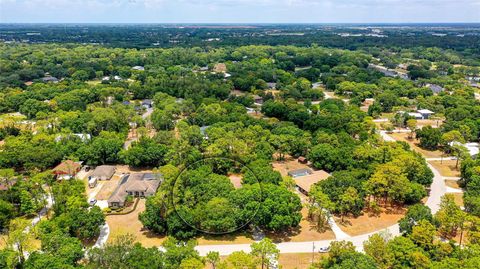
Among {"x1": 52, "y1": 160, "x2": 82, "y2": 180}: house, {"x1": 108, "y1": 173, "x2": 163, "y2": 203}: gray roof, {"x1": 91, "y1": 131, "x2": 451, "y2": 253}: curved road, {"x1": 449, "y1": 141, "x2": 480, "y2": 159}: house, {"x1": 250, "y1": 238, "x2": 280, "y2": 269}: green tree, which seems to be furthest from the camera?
{"x1": 449, "y1": 141, "x2": 480, "y2": 159}: house

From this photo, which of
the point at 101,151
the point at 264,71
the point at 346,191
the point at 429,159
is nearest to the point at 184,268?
the point at 346,191

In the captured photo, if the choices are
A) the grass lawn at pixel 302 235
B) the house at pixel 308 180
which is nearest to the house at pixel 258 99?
the house at pixel 308 180

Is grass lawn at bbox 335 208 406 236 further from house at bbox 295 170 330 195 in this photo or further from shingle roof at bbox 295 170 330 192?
shingle roof at bbox 295 170 330 192

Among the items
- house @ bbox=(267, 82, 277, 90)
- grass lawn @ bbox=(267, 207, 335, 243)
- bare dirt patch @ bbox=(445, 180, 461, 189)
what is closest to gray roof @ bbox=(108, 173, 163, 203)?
grass lawn @ bbox=(267, 207, 335, 243)

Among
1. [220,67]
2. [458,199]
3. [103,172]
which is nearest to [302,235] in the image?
[458,199]

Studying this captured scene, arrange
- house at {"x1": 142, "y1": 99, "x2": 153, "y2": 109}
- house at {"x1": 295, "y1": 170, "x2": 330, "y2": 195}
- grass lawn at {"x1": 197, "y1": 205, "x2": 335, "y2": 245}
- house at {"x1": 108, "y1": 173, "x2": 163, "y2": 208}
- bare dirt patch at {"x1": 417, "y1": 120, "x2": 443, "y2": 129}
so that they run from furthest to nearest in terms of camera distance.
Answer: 1. house at {"x1": 142, "y1": 99, "x2": 153, "y2": 109}
2. bare dirt patch at {"x1": 417, "y1": 120, "x2": 443, "y2": 129}
3. house at {"x1": 295, "y1": 170, "x2": 330, "y2": 195}
4. house at {"x1": 108, "y1": 173, "x2": 163, "y2": 208}
5. grass lawn at {"x1": 197, "y1": 205, "x2": 335, "y2": 245}

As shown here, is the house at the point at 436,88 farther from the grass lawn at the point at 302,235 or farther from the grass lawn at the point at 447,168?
the grass lawn at the point at 302,235

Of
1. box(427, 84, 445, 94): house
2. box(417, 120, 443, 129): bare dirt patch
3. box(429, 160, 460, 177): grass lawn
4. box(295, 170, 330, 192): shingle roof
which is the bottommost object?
box(429, 160, 460, 177): grass lawn
